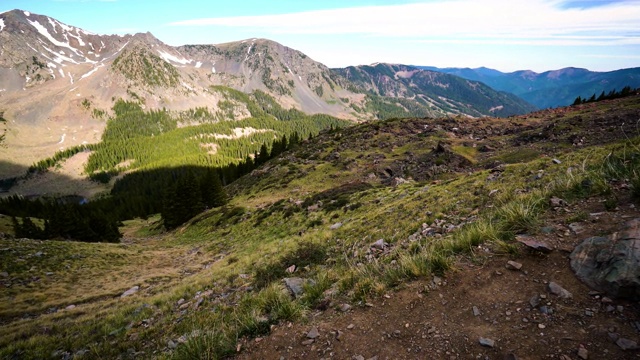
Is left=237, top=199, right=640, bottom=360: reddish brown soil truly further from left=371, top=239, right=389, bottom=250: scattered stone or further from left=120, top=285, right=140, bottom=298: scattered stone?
left=120, top=285, right=140, bottom=298: scattered stone

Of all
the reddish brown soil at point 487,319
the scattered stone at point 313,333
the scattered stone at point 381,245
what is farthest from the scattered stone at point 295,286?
the scattered stone at point 381,245

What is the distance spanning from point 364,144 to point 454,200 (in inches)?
2044

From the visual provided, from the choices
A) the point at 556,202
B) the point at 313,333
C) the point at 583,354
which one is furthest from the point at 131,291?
the point at 556,202

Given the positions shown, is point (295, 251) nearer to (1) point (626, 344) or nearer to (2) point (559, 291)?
(2) point (559, 291)

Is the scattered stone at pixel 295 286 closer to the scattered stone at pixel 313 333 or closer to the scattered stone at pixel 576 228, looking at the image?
the scattered stone at pixel 313 333

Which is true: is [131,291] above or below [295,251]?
below

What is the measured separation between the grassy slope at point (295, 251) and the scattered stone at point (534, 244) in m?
0.37

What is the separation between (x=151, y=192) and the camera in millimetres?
147125

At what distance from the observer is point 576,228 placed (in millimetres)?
6328

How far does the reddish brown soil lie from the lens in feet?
14.4

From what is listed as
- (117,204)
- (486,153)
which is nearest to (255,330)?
(486,153)

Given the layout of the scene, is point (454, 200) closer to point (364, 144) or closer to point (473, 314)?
point (473, 314)

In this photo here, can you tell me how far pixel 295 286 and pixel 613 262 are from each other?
8.38 m

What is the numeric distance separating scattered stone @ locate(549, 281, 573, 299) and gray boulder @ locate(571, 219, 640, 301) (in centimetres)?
44
